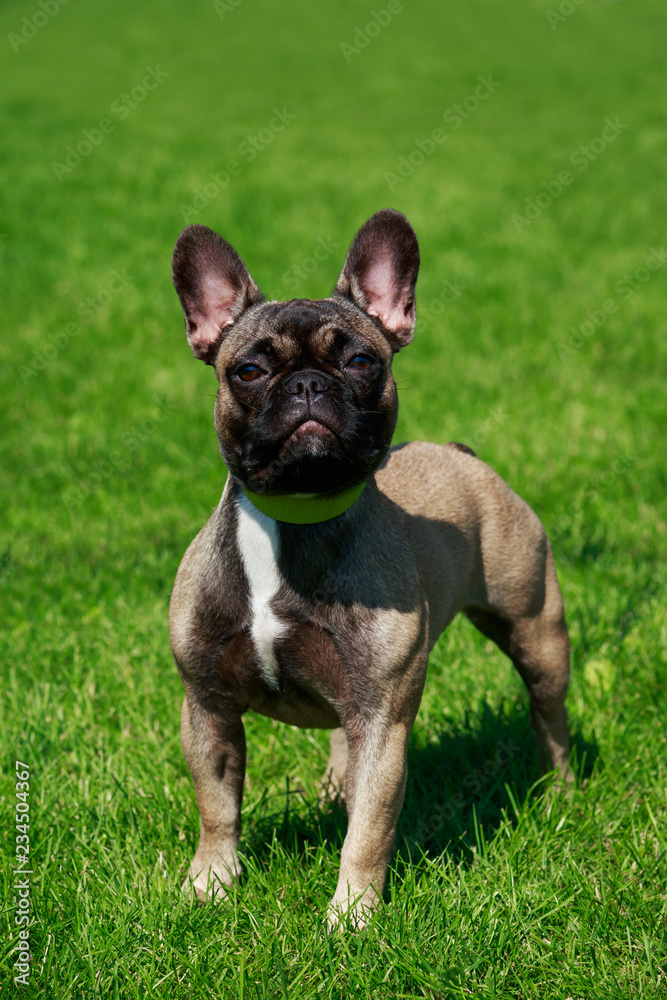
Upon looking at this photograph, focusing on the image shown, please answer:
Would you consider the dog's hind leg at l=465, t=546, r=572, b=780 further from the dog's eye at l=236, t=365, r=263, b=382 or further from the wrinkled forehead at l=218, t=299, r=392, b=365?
the dog's eye at l=236, t=365, r=263, b=382

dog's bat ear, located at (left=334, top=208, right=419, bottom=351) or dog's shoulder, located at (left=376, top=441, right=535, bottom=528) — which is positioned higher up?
dog's bat ear, located at (left=334, top=208, right=419, bottom=351)

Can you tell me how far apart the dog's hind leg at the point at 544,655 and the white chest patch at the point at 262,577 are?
4.50 feet

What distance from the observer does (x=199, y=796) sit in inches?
132

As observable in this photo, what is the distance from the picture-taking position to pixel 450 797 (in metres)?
3.98

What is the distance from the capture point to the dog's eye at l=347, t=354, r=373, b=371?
9.89 feet

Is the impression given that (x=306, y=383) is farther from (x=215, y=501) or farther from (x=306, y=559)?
(x=215, y=501)

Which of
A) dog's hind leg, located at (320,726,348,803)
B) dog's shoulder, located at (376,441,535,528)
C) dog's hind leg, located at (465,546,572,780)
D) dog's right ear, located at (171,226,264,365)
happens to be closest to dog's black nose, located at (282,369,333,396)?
dog's right ear, located at (171,226,264,365)

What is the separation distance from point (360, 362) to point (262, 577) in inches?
29.5

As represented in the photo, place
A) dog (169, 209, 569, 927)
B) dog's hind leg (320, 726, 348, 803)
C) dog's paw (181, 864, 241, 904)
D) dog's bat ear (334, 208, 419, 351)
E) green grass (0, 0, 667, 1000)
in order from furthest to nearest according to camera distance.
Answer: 1. dog's hind leg (320, 726, 348, 803)
2. dog's bat ear (334, 208, 419, 351)
3. dog's paw (181, 864, 241, 904)
4. green grass (0, 0, 667, 1000)
5. dog (169, 209, 569, 927)

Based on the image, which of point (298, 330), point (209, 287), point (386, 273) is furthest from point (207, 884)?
point (386, 273)

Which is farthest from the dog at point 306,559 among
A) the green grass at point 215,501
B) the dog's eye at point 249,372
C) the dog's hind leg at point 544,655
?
the dog's hind leg at point 544,655

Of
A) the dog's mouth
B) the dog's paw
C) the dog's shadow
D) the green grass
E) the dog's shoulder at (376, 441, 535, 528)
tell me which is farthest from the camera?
the dog's shoulder at (376, 441, 535, 528)

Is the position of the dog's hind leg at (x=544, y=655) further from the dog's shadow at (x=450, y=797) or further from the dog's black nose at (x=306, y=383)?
the dog's black nose at (x=306, y=383)

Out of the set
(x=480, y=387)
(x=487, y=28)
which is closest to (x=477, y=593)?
(x=480, y=387)
